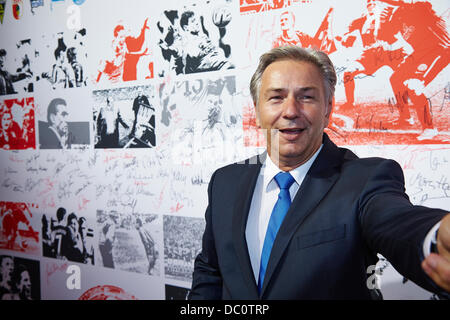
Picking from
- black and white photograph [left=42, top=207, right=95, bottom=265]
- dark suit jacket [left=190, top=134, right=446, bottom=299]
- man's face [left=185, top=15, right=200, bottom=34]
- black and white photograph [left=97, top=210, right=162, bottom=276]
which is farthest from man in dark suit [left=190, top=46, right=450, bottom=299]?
black and white photograph [left=42, top=207, right=95, bottom=265]

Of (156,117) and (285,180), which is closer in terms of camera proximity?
(285,180)

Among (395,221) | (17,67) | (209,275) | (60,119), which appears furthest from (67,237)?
(395,221)

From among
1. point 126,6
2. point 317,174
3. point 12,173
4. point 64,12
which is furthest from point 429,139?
point 12,173

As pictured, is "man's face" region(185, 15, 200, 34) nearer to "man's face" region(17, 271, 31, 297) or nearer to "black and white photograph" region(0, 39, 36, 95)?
"black and white photograph" region(0, 39, 36, 95)

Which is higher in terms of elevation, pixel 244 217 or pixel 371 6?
pixel 371 6

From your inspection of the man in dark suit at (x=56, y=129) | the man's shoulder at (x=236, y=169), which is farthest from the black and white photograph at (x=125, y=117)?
the man's shoulder at (x=236, y=169)

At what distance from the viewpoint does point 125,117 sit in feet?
5.49

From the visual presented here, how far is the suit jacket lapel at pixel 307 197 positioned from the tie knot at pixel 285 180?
7 cm

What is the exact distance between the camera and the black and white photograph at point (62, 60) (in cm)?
178

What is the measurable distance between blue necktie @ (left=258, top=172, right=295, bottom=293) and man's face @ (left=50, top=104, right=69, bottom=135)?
145cm

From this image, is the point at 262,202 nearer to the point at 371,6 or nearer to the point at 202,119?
the point at 202,119

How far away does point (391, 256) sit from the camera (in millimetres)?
599

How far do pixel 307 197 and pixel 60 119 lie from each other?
5.25 feet

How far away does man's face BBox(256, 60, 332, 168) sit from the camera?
920 millimetres
